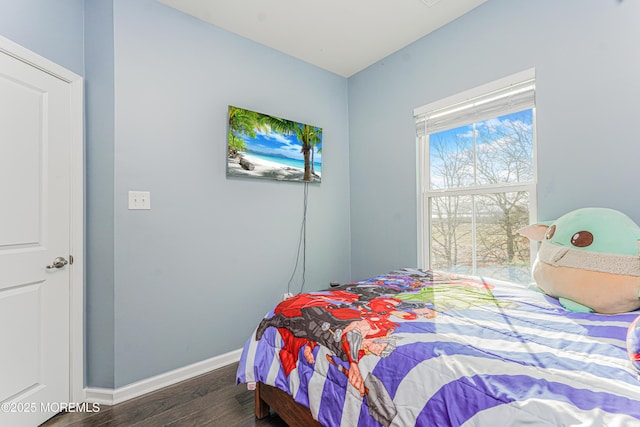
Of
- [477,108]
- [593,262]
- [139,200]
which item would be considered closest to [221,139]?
[139,200]

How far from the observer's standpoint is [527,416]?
0.72 meters

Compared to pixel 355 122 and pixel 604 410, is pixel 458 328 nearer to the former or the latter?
pixel 604 410

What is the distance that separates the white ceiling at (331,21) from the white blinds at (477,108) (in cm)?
65

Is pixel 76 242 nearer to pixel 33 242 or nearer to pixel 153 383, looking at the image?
pixel 33 242

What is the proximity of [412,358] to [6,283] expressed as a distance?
6.66ft

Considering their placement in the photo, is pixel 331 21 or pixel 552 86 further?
pixel 331 21

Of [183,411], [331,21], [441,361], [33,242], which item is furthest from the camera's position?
[331,21]

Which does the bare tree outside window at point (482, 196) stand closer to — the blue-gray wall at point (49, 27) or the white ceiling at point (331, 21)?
the white ceiling at point (331, 21)

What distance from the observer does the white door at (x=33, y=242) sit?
152 centimetres

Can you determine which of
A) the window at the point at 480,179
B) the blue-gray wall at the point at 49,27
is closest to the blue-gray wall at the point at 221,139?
the blue-gray wall at the point at 49,27

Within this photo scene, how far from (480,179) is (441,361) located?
1.73 meters

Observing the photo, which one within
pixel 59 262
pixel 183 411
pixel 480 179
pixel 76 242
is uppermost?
pixel 480 179

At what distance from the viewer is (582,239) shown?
1401 millimetres

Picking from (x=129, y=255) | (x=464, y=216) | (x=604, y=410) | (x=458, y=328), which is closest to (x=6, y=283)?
(x=129, y=255)
